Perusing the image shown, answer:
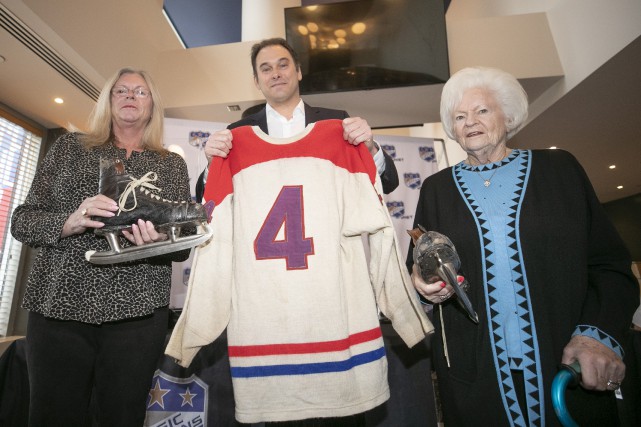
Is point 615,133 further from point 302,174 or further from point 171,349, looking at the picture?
point 171,349

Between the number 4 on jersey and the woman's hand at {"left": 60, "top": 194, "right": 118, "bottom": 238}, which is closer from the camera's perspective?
the woman's hand at {"left": 60, "top": 194, "right": 118, "bottom": 238}

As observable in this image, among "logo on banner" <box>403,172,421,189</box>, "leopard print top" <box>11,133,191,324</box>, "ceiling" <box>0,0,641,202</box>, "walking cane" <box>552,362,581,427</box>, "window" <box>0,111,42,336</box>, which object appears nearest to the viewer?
"walking cane" <box>552,362,581,427</box>

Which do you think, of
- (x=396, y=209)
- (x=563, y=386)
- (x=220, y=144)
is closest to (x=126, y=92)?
(x=220, y=144)

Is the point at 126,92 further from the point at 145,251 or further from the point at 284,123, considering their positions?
the point at 145,251

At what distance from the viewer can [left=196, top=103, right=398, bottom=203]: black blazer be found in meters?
1.59

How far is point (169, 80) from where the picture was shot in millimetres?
4426

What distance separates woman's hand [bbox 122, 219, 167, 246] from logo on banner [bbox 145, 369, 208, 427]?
143cm

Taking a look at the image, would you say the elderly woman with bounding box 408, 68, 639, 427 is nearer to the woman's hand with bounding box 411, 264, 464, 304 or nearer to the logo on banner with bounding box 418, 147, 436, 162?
the woman's hand with bounding box 411, 264, 464, 304

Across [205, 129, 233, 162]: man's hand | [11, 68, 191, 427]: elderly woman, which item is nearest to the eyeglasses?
[11, 68, 191, 427]: elderly woman

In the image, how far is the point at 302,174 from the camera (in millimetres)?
1280

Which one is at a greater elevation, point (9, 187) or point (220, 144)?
point (9, 187)

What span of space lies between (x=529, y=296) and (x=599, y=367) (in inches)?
9.9

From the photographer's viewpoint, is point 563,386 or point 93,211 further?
point 93,211

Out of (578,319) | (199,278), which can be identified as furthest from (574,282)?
(199,278)
